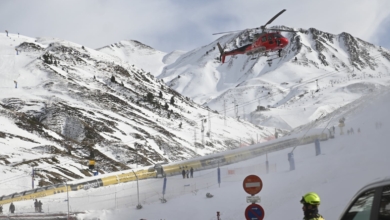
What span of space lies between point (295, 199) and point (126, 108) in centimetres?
12211

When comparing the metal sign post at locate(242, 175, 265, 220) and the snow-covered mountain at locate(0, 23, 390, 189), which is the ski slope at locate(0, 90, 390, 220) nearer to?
the metal sign post at locate(242, 175, 265, 220)

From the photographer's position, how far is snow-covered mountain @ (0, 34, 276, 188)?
7662 cm

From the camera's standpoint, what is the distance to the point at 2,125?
85.9 meters

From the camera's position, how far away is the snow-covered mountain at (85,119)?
7662 centimetres

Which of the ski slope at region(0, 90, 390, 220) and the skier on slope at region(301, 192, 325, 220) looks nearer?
the skier on slope at region(301, 192, 325, 220)

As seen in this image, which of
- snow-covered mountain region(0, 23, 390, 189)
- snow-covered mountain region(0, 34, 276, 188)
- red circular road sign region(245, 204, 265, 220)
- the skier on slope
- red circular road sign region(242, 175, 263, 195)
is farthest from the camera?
snow-covered mountain region(0, 23, 390, 189)

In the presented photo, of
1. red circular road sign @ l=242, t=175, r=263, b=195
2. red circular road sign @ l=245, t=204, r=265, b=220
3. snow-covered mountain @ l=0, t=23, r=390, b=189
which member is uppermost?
snow-covered mountain @ l=0, t=23, r=390, b=189

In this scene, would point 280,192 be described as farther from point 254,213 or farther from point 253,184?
point 254,213

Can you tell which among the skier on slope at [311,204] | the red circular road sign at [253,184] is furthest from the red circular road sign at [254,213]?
the skier on slope at [311,204]

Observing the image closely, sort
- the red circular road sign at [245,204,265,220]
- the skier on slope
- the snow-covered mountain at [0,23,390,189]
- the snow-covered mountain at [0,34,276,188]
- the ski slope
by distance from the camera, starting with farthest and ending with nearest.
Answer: the snow-covered mountain at [0,23,390,189] → the snow-covered mountain at [0,34,276,188] → the ski slope → the red circular road sign at [245,204,265,220] → the skier on slope

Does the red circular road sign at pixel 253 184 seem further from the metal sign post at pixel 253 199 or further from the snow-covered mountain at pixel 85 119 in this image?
the snow-covered mountain at pixel 85 119

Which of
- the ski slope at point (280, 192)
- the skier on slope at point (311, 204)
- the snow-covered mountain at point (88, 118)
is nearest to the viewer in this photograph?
the skier on slope at point (311, 204)

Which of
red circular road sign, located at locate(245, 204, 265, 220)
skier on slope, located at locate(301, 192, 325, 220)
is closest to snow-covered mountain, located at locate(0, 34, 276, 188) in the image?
red circular road sign, located at locate(245, 204, 265, 220)

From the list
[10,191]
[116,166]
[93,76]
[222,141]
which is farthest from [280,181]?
[93,76]
